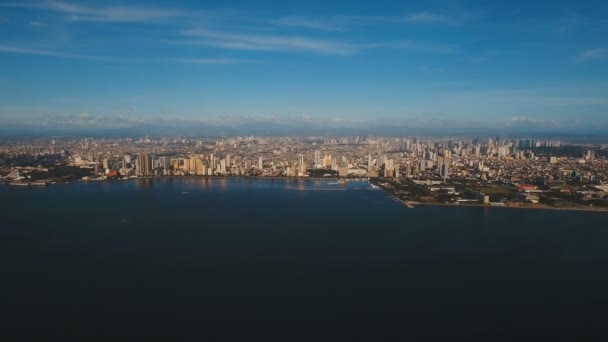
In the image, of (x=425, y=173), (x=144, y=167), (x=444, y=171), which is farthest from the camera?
(x=425, y=173)

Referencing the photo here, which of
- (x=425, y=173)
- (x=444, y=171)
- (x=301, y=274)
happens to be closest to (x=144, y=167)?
(x=425, y=173)

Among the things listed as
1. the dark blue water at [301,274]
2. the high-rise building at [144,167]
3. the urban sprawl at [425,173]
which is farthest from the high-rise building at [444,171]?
the high-rise building at [144,167]

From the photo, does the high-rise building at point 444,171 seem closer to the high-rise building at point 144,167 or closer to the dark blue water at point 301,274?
the dark blue water at point 301,274

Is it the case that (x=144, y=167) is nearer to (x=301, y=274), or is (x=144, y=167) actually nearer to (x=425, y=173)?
(x=425, y=173)

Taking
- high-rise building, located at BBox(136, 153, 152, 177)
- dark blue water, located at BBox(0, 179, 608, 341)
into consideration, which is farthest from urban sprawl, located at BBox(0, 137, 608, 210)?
dark blue water, located at BBox(0, 179, 608, 341)

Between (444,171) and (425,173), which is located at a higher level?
(444,171)

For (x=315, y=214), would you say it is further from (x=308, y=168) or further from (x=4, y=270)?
(x=308, y=168)

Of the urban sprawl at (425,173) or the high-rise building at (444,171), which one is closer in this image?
the urban sprawl at (425,173)

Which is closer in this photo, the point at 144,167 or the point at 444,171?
the point at 444,171

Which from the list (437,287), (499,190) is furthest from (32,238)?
(499,190)
